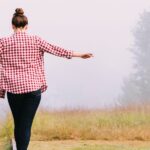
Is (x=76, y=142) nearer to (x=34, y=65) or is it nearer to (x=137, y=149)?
(x=137, y=149)

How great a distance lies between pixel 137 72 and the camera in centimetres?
4516

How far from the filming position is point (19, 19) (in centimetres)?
555

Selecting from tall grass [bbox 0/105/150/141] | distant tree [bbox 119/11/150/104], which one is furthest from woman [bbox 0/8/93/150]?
distant tree [bbox 119/11/150/104]

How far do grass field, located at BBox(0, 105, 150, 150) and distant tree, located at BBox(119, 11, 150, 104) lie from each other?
28.6 meters

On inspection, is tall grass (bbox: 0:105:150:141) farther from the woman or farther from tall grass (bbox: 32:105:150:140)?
the woman

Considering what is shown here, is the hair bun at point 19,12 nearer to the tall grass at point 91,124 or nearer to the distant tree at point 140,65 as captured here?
the tall grass at point 91,124

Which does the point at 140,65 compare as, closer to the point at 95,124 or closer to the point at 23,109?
the point at 95,124

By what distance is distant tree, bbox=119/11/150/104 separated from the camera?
42500 mm

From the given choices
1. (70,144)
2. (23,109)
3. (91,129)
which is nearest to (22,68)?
(23,109)

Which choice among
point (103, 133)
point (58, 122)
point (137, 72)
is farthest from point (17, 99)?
point (137, 72)

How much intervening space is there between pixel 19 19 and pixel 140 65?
133ft

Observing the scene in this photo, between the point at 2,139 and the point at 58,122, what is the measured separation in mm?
2026

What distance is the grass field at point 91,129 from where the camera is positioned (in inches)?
386

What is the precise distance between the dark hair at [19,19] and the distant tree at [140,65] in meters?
36.3
